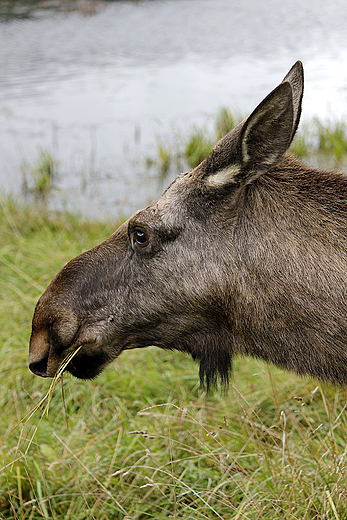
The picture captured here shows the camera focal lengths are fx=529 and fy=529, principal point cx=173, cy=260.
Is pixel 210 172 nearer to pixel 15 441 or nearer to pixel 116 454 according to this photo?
pixel 116 454

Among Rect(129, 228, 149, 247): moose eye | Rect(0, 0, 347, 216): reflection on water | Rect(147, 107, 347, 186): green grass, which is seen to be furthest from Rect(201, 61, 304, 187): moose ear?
Rect(147, 107, 347, 186): green grass

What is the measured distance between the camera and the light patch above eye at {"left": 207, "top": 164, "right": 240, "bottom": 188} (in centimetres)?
218

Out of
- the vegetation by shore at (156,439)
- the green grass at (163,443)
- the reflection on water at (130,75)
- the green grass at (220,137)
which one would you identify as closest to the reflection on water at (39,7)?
the reflection on water at (130,75)

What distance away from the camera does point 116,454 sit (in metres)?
3.08

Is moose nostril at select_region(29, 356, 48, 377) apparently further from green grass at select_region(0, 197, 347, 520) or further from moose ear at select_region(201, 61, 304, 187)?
moose ear at select_region(201, 61, 304, 187)

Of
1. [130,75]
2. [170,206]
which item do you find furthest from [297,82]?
[130,75]

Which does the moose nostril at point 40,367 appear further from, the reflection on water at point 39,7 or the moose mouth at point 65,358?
the reflection on water at point 39,7

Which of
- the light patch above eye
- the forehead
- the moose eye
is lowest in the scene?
the moose eye

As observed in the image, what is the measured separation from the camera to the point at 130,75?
48.5 ft

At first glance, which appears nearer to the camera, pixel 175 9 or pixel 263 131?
pixel 263 131

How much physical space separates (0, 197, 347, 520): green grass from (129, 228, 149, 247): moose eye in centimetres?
80

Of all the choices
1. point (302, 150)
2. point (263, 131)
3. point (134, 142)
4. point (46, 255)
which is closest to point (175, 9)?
point (134, 142)

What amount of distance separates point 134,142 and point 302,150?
340cm

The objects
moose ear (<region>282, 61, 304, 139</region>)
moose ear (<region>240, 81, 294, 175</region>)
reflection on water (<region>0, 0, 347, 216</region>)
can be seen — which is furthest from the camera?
reflection on water (<region>0, 0, 347, 216</region>)
